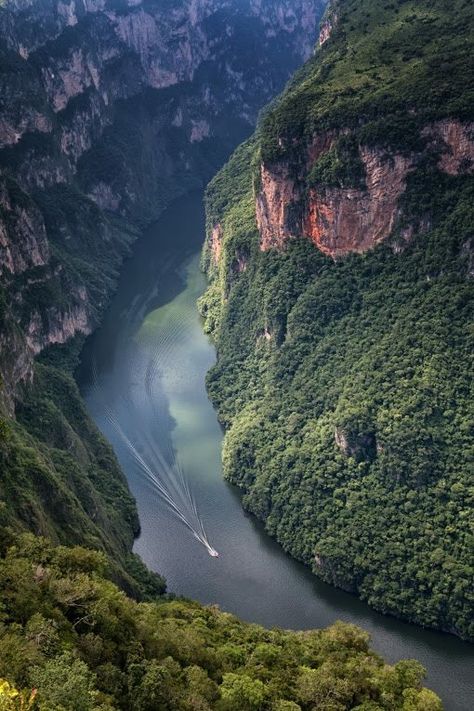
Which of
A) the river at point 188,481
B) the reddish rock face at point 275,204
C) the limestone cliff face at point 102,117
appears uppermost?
the limestone cliff face at point 102,117

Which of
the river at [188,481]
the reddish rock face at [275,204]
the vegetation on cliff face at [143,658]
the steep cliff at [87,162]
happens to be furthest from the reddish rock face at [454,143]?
the vegetation on cliff face at [143,658]

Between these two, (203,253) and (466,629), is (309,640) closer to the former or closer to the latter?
(466,629)

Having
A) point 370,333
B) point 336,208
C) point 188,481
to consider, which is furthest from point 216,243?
point 188,481

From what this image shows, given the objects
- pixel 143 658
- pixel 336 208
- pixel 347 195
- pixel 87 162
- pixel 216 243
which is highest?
pixel 87 162

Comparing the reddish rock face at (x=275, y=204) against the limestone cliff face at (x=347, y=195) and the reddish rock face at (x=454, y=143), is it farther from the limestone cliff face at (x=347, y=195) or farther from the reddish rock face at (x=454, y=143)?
the reddish rock face at (x=454, y=143)

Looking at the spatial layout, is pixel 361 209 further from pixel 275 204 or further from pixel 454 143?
pixel 275 204
